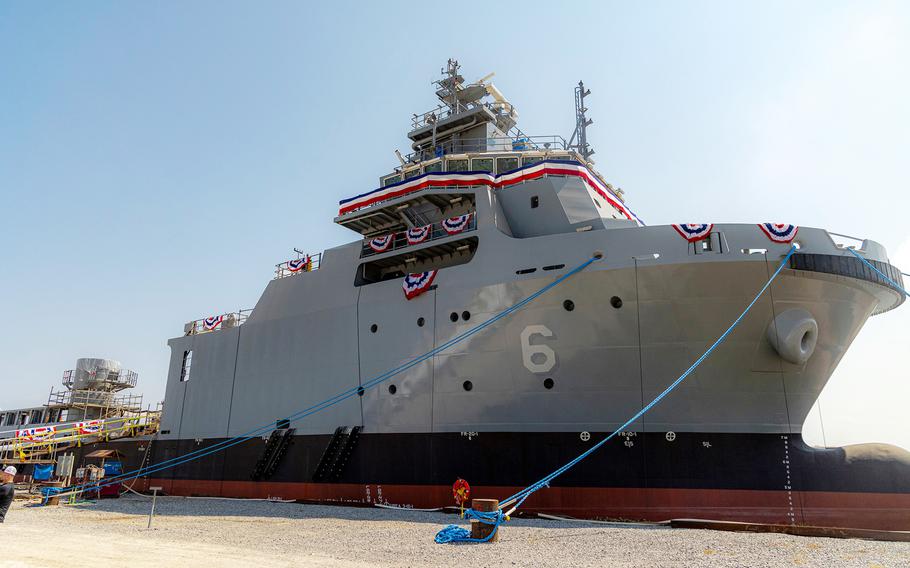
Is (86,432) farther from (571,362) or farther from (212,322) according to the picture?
(571,362)

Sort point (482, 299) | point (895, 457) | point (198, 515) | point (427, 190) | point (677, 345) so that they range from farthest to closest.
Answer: point (427, 190)
point (482, 299)
point (198, 515)
point (677, 345)
point (895, 457)

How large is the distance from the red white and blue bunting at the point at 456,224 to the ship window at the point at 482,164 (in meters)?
3.98

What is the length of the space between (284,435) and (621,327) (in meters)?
9.86

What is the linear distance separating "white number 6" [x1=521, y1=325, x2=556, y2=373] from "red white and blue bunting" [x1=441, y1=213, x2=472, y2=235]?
334 centimetres

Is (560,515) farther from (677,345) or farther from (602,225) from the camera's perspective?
(602,225)

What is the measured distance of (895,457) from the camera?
36.3ft

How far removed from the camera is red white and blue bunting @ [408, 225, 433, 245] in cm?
1517

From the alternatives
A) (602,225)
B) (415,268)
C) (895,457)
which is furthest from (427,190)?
(895,457)

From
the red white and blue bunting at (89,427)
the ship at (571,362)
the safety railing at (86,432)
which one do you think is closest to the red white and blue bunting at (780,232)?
the ship at (571,362)

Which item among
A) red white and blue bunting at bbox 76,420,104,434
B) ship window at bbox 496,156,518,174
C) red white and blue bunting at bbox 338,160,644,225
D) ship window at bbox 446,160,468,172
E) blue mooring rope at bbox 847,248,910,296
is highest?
ship window at bbox 446,160,468,172

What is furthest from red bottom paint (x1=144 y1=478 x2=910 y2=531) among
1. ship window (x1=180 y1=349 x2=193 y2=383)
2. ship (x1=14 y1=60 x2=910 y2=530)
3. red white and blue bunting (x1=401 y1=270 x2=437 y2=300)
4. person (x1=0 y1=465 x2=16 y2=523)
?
ship window (x1=180 y1=349 x2=193 y2=383)

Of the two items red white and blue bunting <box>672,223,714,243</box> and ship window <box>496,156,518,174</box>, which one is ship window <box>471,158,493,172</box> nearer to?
ship window <box>496,156,518,174</box>

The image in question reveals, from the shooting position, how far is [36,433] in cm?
2288

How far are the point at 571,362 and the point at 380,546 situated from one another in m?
5.87
